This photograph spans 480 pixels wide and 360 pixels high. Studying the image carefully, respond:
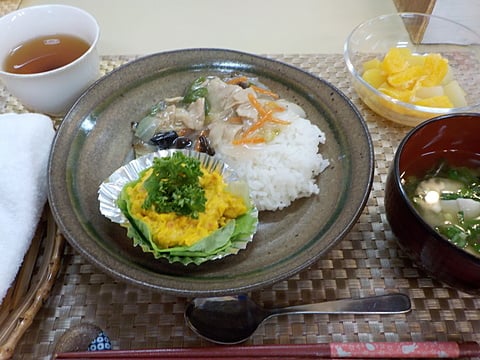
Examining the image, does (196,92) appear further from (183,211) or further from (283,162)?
(183,211)

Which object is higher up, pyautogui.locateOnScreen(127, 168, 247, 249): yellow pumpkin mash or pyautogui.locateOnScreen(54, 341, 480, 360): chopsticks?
pyautogui.locateOnScreen(127, 168, 247, 249): yellow pumpkin mash

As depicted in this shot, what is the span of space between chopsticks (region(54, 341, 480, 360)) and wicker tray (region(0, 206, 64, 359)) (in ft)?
0.58

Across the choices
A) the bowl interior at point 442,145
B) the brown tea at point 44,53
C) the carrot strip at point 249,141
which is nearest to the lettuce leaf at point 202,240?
the carrot strip at point 249,141

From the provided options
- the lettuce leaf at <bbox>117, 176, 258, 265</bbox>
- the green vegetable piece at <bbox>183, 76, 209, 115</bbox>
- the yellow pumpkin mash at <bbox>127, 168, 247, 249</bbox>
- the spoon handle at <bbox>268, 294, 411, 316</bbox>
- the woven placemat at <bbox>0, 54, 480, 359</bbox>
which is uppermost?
the green vegetable piece at <bbox>183, 76, 209, 115</bbox>

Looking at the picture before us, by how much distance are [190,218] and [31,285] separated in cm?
56

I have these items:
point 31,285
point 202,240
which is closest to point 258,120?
point 202,240

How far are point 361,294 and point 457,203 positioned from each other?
0.45 meters

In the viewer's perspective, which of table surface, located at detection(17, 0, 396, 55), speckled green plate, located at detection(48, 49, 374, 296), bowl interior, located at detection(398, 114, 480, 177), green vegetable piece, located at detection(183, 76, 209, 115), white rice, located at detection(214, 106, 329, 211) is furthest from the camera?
table surface, located at detection(17, 0, 396, 55)

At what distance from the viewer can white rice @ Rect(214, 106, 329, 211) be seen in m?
1.71

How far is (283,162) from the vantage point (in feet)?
5.94

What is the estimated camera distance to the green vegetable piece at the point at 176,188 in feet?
4.71

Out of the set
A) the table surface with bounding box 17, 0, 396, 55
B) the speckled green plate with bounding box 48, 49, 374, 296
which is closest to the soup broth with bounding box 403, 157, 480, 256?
the speckled green plate with bounding box 48, 49, 374, 296

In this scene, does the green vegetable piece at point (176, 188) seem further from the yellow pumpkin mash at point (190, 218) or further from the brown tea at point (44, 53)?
the brown tea at point (44, 53)

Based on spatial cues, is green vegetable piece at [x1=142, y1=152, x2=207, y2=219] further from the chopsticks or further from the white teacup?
the white teacup
